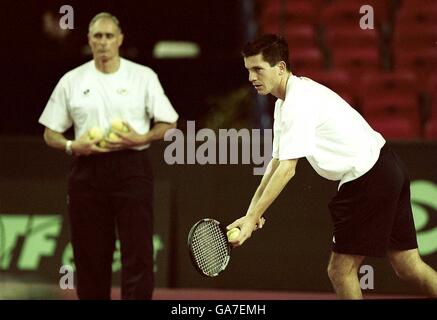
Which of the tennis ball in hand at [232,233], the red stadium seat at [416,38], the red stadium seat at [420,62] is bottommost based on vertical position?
the tennis ball in hand at [232,233]

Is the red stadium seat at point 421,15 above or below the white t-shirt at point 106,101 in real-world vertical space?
above

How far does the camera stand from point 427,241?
6.41m

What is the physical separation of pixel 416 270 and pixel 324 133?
85 centimetres

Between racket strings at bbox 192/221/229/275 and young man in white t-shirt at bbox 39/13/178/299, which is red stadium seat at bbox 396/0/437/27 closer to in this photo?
young man in white t-shirt at bbox 39/13/178/299

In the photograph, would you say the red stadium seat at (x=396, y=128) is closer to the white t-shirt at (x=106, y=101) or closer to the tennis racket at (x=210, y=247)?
the white t-shirt at (x=106, y=101)

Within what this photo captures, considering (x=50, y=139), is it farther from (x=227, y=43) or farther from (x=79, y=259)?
(x=227, y=43)

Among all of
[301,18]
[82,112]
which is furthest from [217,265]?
[301,18]

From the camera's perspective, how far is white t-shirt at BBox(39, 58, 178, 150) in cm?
550

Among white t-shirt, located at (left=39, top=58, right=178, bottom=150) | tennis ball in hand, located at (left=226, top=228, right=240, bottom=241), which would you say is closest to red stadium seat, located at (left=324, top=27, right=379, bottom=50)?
white t-shirt, located at (left=39, top=58, right=178, bottom=150)

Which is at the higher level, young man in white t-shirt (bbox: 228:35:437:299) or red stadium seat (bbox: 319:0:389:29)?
red stadium seat (bbox: 319:0:389:29)

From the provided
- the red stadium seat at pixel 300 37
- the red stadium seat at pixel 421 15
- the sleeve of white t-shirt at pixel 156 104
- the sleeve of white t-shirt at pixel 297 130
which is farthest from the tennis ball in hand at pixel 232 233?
the red stadium seat at pixel 421 15

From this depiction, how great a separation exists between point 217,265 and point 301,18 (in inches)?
199

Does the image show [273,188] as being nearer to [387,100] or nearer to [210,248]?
[210,248]

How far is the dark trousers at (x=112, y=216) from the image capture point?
5.38 metres
